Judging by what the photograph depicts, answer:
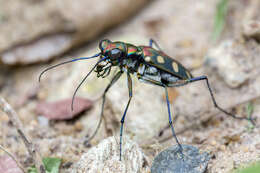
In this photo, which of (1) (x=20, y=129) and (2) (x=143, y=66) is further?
(2) (x=143, y=66)

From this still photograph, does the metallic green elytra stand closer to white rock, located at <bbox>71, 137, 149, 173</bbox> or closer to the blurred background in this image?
the blurred background

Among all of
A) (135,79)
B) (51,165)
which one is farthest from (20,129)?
(135,79)

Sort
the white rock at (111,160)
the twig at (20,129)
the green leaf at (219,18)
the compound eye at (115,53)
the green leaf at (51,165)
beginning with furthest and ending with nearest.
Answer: the green leaf at (219,18), the compound eye at (115,53), the green leaf at (51,165), the white rock at (111,160), the twig at (20,129)

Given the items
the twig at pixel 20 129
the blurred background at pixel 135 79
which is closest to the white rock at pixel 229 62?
the blurred background at pixel 135 79

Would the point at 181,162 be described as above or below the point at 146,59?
below

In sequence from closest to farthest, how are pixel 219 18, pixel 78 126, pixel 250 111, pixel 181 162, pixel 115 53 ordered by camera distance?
pixel 181 162 < pixel 115 53 < pixel 250 111 < pixel 78 126 < pixel 219 18

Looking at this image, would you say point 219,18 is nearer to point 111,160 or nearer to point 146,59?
point 146,59

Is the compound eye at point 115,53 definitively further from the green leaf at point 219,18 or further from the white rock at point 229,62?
the green leaf at point 219,18

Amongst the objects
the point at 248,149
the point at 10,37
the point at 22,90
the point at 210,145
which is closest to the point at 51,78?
the point at 22,90

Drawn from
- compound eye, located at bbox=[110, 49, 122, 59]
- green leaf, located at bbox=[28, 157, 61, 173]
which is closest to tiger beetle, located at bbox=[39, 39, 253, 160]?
compound eye, located at bbox=[110, 49, 122, 59]
